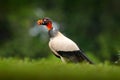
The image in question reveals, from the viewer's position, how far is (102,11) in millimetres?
41531

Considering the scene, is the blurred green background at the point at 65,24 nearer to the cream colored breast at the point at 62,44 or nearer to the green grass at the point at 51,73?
the cream colored breast at the point at 62,44

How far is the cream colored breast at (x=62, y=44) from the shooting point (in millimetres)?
14703

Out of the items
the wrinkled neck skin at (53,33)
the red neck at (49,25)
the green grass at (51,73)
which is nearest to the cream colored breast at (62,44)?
the wrinkled neck skin at (53,33)

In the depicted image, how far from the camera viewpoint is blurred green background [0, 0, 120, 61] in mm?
38394

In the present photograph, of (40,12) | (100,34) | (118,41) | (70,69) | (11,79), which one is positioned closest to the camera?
(11,79)

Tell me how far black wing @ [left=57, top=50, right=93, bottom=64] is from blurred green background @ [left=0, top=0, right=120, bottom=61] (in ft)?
72.3

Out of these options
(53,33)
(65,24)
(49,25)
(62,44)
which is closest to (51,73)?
(62,44)

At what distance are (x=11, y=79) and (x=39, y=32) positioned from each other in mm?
33764

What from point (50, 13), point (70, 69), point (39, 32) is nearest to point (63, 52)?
point (70, 69)

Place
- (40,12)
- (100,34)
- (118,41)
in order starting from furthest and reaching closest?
(40,12) < (100,34) < (118,41)

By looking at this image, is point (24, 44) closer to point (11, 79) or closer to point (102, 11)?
point (102, 11)

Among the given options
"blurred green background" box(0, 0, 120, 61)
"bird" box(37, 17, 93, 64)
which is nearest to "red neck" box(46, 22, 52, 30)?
"bird" box(37, 17, 93, 64)

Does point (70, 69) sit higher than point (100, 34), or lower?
higher

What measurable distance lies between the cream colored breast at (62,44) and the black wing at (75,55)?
63 mm
